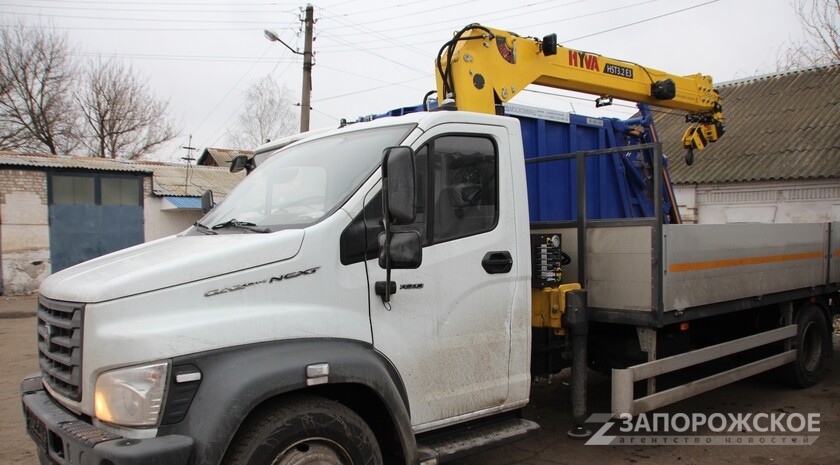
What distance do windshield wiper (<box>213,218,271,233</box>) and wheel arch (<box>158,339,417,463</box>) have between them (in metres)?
0.69

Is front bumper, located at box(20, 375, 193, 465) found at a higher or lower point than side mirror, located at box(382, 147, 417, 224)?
lower

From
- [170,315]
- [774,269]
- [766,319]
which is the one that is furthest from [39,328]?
[766,319]

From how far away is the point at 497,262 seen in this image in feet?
12.3

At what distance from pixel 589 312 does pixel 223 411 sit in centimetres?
293

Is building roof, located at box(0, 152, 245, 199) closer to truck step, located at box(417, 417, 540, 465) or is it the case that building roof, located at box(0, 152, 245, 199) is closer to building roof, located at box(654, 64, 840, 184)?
building roof, located at box(654, 64, 840, 184)

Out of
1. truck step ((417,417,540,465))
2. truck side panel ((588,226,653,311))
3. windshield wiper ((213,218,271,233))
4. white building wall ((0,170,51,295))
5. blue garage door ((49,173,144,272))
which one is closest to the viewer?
windshield wiper ((213,218,271,233))

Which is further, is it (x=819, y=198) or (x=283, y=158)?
(x=819, y=198)

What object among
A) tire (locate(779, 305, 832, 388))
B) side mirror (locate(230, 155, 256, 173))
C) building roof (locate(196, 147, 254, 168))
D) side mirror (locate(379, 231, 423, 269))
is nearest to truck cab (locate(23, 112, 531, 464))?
side mirror (locate(379, 231, 423, 269))

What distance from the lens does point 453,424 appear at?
3.62 metres

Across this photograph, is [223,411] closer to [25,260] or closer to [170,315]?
[170,315]

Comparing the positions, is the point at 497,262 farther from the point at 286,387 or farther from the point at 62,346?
the point at 62,346

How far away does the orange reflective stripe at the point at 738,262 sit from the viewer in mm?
4482

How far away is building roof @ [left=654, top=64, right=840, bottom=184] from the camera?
15.3 metres

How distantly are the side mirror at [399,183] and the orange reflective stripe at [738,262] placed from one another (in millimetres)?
2294
